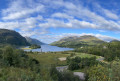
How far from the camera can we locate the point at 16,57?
22.1 meters

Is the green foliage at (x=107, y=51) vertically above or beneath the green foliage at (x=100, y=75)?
beneath

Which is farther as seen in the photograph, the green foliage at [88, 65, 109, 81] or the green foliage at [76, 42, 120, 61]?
the green foliage at [76, 42, 120, 61]

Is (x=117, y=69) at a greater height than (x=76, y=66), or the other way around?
(x=117, y=69)

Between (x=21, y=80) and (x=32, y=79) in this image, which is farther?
(x=32, y=79)

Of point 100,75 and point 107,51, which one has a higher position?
point 100,75

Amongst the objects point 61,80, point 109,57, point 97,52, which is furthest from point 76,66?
point 97,52

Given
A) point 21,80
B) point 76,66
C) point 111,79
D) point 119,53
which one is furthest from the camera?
point 119,53

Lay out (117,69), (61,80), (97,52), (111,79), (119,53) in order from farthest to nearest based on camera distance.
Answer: (97,52)
(119,53)
(61,80)
(117,69)
(111,79)

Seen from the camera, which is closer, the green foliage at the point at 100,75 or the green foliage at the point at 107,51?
the green foliage at the point at 100,75

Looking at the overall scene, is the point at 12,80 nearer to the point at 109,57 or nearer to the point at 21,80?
the point at 21,80

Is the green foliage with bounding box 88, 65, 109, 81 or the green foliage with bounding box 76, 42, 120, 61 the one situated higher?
the green foliage with bounding box 88, 65, 109, 81

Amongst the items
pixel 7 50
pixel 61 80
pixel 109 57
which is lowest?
pixel 109 57

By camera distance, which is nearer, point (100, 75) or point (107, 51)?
point (100, 75)

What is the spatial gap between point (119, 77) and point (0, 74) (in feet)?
26.4
